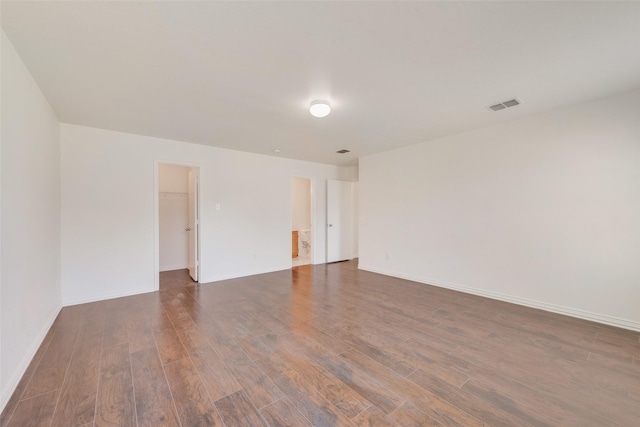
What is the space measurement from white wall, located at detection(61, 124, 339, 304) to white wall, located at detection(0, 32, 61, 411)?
0.56 meters

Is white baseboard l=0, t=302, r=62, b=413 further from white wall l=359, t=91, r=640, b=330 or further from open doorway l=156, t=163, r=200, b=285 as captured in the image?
white wall l=359, t=91, r=640, b=330

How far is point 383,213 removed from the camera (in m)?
5.22

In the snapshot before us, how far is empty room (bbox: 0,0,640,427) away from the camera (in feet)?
5.51

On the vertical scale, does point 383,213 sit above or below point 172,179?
below

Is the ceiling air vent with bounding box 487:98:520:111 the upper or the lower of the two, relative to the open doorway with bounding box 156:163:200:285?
upper

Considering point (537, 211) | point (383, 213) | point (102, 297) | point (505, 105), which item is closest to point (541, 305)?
point (537, 211)

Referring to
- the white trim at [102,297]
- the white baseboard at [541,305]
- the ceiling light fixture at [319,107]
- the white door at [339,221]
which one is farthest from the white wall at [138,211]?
the white baseboard at [541,305]

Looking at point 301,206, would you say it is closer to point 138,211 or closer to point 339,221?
point 339,221

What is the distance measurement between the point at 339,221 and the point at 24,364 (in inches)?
217

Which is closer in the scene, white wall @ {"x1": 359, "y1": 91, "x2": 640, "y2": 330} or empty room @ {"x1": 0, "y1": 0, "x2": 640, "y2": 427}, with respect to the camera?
empty room @ {"x1": 0, "y1": 0, "x2": 640, "y2": 427}

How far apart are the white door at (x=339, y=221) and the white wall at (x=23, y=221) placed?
4.84 meters

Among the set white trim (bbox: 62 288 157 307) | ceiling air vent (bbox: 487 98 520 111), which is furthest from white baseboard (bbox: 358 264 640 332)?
white trim (bbox: 62 288 157 307)

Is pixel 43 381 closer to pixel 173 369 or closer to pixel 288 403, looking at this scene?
pixel 173 369

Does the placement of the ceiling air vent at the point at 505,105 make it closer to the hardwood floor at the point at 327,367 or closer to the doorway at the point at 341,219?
the hardwood floor at the point at 327,367
